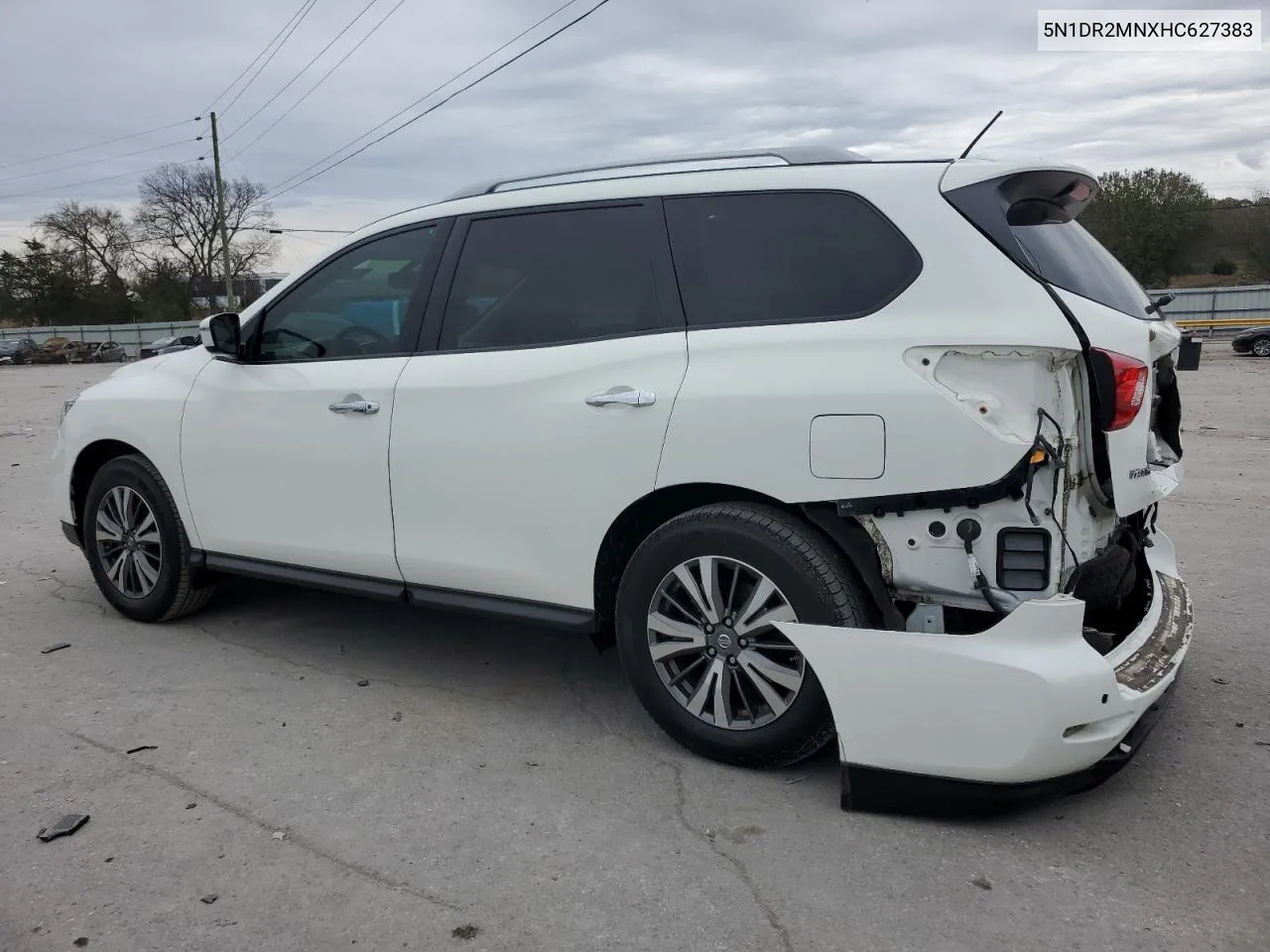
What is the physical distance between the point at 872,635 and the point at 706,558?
1.95 feet

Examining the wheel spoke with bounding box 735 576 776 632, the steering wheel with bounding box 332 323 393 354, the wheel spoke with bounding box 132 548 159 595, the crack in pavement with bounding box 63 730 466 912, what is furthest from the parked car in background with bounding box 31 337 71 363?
the wheel spoke with bounding box 735 576 776 632

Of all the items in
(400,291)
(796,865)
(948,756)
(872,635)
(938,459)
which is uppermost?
(400,291)

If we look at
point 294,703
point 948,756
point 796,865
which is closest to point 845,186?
point 948,756

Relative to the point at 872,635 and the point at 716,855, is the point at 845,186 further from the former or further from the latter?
the point at 716,855

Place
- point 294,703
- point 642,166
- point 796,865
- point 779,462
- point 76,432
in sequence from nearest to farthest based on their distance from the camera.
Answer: point 796,865, point 779,462, point 642,166, point 294,703, point 76,432

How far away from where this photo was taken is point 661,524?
3.52 m

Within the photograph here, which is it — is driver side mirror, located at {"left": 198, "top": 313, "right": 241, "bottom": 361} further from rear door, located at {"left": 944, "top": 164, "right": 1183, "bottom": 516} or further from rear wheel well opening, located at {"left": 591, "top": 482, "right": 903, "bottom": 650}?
rear door, located at {"left": 944, "top": 164, "right": 1183, "bottom": 516}

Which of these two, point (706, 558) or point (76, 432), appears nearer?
point (706, 558)

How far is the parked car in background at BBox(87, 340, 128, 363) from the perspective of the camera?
159ft

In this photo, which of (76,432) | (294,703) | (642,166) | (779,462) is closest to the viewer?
(779,462)

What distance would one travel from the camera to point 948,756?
2893 millimetres

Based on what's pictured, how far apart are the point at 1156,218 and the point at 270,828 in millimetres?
52264

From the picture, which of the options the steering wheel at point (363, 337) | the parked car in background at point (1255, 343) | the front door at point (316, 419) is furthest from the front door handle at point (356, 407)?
the parked car in background at point (1255, 343)

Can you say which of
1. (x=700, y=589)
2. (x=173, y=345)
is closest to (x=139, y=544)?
(x=700, y=589)
